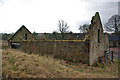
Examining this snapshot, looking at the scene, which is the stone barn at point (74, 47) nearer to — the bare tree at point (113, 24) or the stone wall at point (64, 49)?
the stone wall at point (64, 49)

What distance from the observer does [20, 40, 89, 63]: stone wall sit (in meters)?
9.86

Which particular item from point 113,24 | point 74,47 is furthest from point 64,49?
point 113,24

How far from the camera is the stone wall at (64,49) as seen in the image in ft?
32.3

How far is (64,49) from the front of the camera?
10.8 metres

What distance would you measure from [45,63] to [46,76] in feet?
4.94

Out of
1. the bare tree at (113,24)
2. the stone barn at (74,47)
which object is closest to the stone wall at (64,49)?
the stone barn at (74,47)

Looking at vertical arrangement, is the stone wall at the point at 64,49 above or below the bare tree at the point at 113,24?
below

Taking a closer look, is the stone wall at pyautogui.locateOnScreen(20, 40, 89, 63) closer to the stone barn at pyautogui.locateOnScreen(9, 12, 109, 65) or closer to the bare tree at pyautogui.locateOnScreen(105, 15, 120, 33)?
the stone barn at pyautogui.locateOnScreen(9, 12, 109, 65)

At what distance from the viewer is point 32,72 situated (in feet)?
17.2

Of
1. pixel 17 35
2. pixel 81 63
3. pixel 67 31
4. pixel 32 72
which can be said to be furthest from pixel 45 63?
pixel 67 31

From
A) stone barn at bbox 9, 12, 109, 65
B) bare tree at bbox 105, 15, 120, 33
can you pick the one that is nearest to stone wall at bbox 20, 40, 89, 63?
stone barn at bbox 9, 12, 109, 65

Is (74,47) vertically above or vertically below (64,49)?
above

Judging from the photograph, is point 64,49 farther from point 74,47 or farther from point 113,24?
point 113,24

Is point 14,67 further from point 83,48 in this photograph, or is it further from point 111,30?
point 111,30
